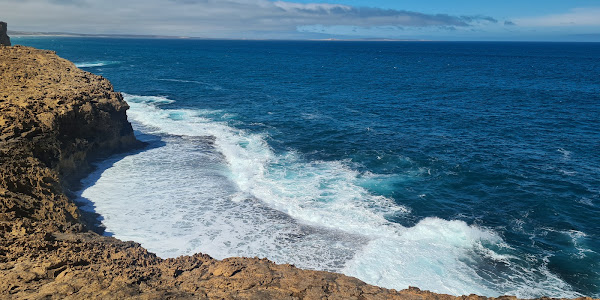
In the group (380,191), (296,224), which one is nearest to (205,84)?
(380,191)

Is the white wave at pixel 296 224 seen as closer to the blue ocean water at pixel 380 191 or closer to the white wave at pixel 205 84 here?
the blue ocean water at pixel 380 191

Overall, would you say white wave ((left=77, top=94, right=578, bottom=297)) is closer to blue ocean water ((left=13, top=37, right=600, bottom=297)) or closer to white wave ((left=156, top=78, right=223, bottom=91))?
blue ocean water ((left=13, top=37, right=600, bottom=297))

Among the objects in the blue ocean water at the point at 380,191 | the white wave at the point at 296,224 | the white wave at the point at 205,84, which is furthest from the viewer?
the white wave at the point at 205,84

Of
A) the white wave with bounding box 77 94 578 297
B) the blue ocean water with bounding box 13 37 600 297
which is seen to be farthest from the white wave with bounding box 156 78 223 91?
the white wave with bounding box 77 94 578 297

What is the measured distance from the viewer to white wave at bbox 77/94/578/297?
718 inches

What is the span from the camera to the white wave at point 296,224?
59.8ft

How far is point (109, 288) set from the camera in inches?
419

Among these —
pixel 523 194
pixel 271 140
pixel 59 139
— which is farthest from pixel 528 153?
pixel 59 139

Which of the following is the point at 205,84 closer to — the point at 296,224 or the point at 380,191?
the point at 380,191

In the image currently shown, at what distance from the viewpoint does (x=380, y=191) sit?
87.7ft

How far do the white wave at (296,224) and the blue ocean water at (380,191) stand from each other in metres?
0.10

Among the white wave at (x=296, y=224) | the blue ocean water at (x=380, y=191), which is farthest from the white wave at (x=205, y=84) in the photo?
the white wave at (x=296, y=224)

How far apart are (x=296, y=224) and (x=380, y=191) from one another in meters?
7.35

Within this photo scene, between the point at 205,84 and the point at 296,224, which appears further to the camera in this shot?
the point at 205,84
